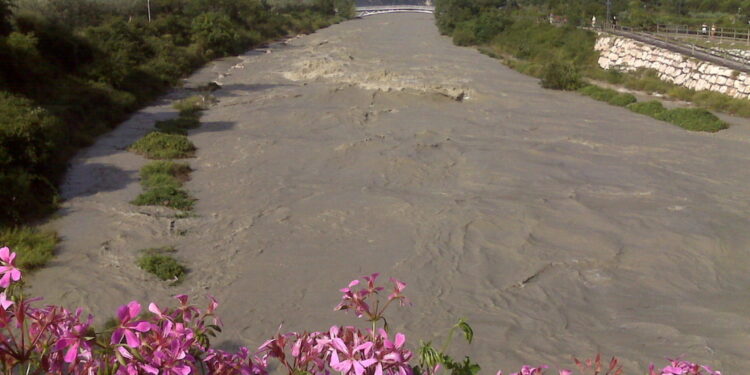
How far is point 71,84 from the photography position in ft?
54.1

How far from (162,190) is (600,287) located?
6798 millimetres

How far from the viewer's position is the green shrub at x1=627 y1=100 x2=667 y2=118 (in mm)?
18516

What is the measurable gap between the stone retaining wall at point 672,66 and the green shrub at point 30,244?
1851 centimetres

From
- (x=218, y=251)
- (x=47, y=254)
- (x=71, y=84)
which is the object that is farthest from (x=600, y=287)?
(x=71, y=84)

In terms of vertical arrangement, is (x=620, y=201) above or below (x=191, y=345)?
below

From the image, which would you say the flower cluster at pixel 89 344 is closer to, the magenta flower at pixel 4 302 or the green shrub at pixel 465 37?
the magenta flower at pixel 4 302

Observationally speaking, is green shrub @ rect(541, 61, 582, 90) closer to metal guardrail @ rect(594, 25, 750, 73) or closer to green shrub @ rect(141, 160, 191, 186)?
metal guardrail @ rect(594, 25, 750, 73)

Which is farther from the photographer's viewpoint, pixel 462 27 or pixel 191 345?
pixel 462 27

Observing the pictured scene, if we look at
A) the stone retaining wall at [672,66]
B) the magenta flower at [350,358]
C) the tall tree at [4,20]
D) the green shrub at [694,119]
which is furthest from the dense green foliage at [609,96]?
the magenta flower at [350,358]

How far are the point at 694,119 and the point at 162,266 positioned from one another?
14491 mm

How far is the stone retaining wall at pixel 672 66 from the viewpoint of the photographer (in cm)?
1988

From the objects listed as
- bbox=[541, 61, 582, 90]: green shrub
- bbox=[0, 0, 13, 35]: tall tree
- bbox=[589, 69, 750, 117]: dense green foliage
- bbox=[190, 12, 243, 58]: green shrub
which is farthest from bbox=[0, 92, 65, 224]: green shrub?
bbox=[190, 12, 243, 58]: green shrub

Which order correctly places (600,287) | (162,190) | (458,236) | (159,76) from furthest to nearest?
(159,76)
(162,190)
(458,236)
(600,287)

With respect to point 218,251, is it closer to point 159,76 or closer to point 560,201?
point 560,201
